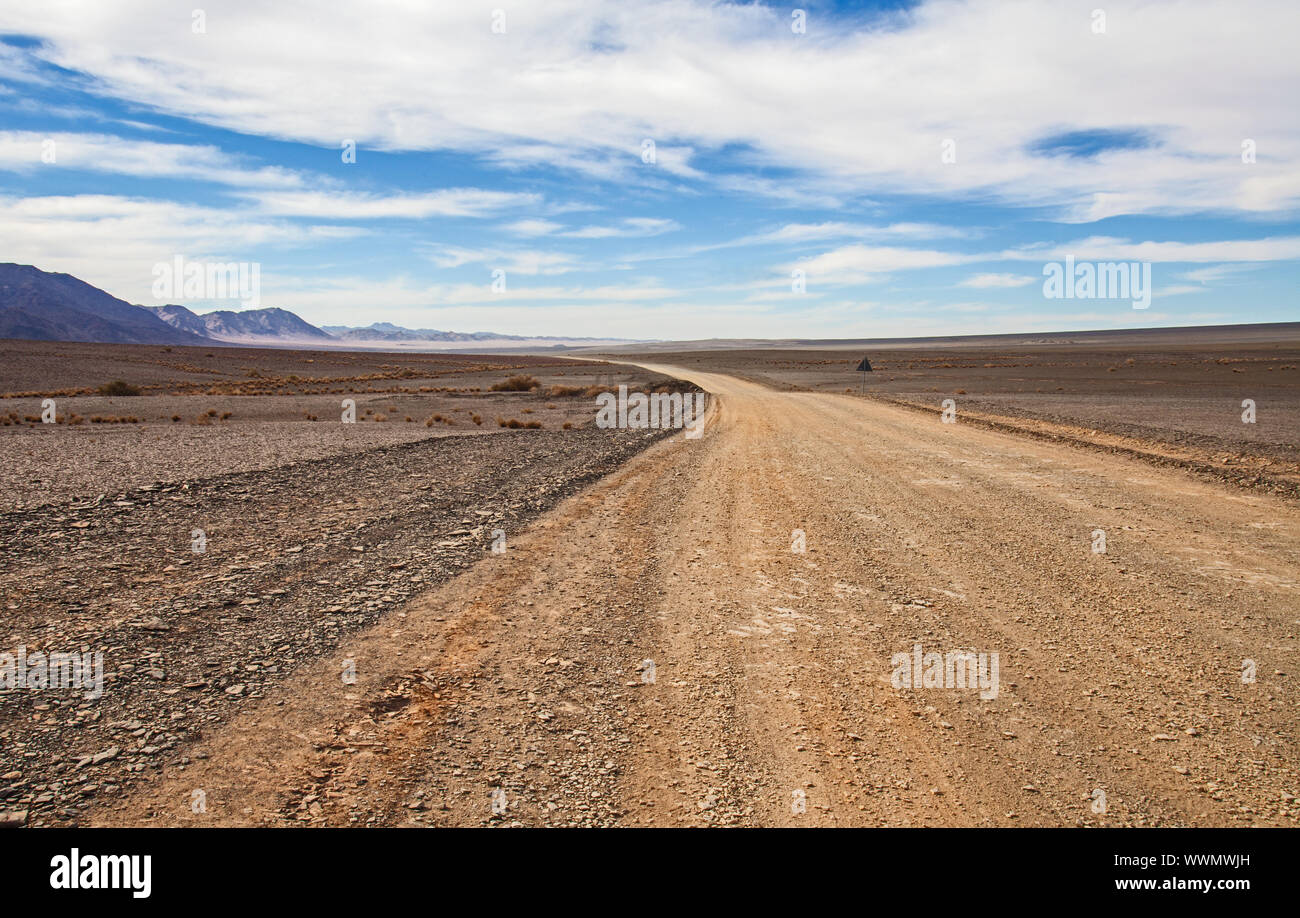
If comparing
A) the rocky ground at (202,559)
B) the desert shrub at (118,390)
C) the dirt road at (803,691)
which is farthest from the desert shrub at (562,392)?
the dirt road at (803,691)

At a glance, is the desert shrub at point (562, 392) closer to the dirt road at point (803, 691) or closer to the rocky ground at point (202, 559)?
the rocky ground at point (202, 559)

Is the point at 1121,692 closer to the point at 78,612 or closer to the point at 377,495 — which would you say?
the point at 78,612

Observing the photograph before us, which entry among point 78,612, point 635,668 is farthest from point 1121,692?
point 78,612

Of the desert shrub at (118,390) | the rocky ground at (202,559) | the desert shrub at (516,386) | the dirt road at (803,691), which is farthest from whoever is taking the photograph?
the desert shrub at (516,386)

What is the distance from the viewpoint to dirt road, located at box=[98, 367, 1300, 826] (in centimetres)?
350

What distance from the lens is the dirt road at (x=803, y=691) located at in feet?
11.5

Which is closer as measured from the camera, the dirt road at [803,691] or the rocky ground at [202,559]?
the dirt road at [803,691]

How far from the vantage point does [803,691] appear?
4668 millimetres

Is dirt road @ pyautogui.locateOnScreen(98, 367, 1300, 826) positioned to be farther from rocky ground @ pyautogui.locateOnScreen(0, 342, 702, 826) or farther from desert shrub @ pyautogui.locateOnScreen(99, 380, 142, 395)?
desert shrub @ pyautogui.locateOnScreen(99, 380, 142, 395)

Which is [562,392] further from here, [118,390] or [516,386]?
[118,390]

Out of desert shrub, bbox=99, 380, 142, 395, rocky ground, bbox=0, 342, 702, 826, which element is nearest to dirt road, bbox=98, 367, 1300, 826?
rocky ground, bbox=0, 342, 702, 826

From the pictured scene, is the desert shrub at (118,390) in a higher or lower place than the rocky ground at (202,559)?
higher

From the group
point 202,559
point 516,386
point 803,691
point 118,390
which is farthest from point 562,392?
point 803,691

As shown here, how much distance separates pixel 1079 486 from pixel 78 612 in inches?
489
